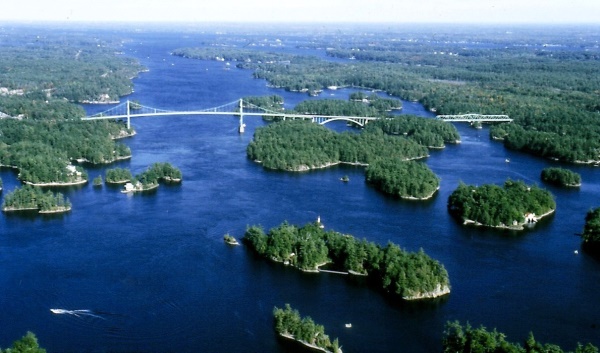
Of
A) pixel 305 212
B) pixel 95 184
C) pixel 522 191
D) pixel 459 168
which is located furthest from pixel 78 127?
pixel 522 191

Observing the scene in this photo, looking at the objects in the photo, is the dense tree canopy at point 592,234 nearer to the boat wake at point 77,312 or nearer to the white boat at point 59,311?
the boat wake at point 77,312

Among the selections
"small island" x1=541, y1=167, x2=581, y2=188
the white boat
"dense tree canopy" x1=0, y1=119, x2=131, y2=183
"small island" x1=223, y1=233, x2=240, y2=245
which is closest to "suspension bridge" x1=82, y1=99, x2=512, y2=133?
"dense tree canopy" x1=0, y1=119, x2=131, y2=183

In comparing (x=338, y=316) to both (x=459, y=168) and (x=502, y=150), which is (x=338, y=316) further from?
(x=502, y=150)

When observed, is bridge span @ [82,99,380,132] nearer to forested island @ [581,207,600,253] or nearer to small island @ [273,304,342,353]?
forested island @ [581,207,600,253]

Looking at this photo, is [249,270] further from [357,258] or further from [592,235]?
[592,235]

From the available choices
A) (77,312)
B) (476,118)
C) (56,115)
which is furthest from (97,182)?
(476,118)

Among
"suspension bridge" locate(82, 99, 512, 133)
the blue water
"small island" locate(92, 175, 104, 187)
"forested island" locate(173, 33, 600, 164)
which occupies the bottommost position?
the blue water

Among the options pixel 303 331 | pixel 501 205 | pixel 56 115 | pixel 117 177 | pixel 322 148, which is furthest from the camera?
pixel 56 115
